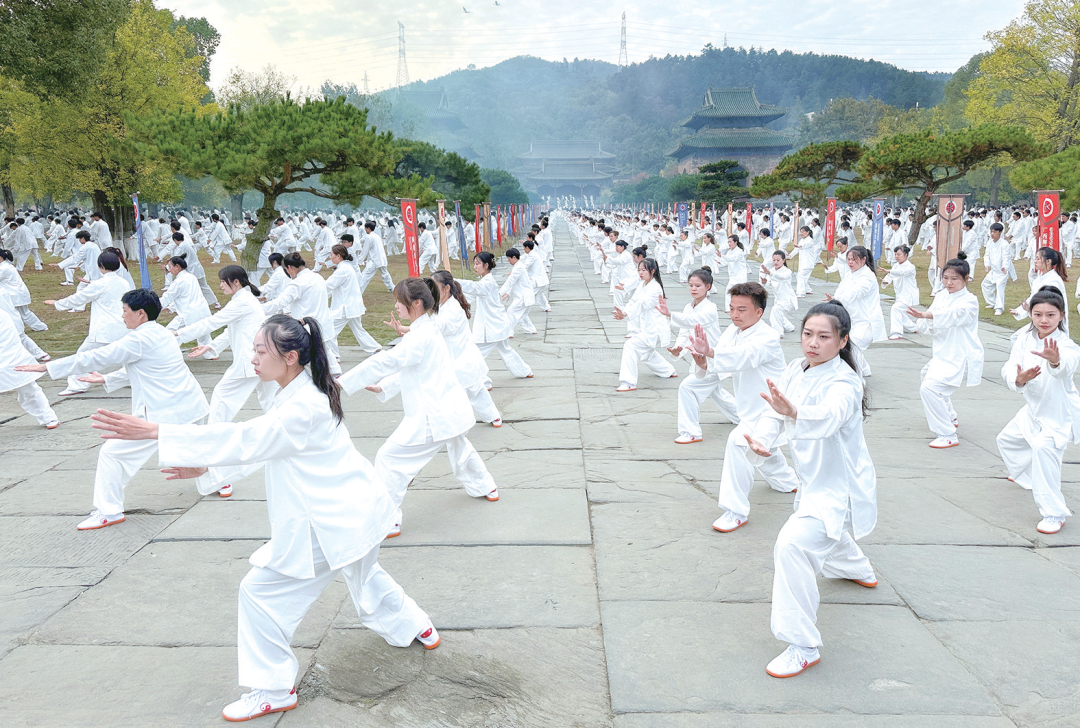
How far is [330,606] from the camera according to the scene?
12.0 ft

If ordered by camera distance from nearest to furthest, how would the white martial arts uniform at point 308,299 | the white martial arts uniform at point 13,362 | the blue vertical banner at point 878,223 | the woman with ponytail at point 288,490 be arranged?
the woman with ponytail at point 288,490 → the white martial arts uniform at point 13,362 → the white martial arts uniform at point 308,299 → the blue vertical banner at point 878,223

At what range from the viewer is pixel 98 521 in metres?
4.66

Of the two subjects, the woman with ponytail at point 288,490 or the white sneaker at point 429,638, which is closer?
the woman with ponytail at point 288,490

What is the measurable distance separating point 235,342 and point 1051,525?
229 inches

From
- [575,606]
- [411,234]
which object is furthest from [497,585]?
[411,234]

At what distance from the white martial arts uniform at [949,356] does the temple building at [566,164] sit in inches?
3170

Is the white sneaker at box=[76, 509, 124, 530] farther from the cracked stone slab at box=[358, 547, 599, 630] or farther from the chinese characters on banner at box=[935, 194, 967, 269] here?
the chinese characters on banner at box=[935, 194, 967, 269]

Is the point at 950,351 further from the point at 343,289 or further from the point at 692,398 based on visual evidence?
the point at 343,289

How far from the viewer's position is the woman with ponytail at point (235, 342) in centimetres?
562

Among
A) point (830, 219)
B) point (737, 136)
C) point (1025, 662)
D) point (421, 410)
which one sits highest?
point (737, 136)

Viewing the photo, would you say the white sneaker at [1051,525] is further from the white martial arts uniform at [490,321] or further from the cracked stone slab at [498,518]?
the white martial arts uniform at [490,321]

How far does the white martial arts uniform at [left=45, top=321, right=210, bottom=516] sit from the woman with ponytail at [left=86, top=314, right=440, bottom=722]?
2006 millimetres

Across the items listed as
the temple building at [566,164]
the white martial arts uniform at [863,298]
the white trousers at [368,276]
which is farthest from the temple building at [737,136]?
Answer: the white martial arts uniform at [863,298]

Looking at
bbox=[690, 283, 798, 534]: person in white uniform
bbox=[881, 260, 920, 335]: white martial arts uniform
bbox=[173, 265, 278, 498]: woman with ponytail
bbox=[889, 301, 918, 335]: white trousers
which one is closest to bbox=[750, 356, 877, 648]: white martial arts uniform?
bbox=[690, 283, 798, 534]: person in white uniform
